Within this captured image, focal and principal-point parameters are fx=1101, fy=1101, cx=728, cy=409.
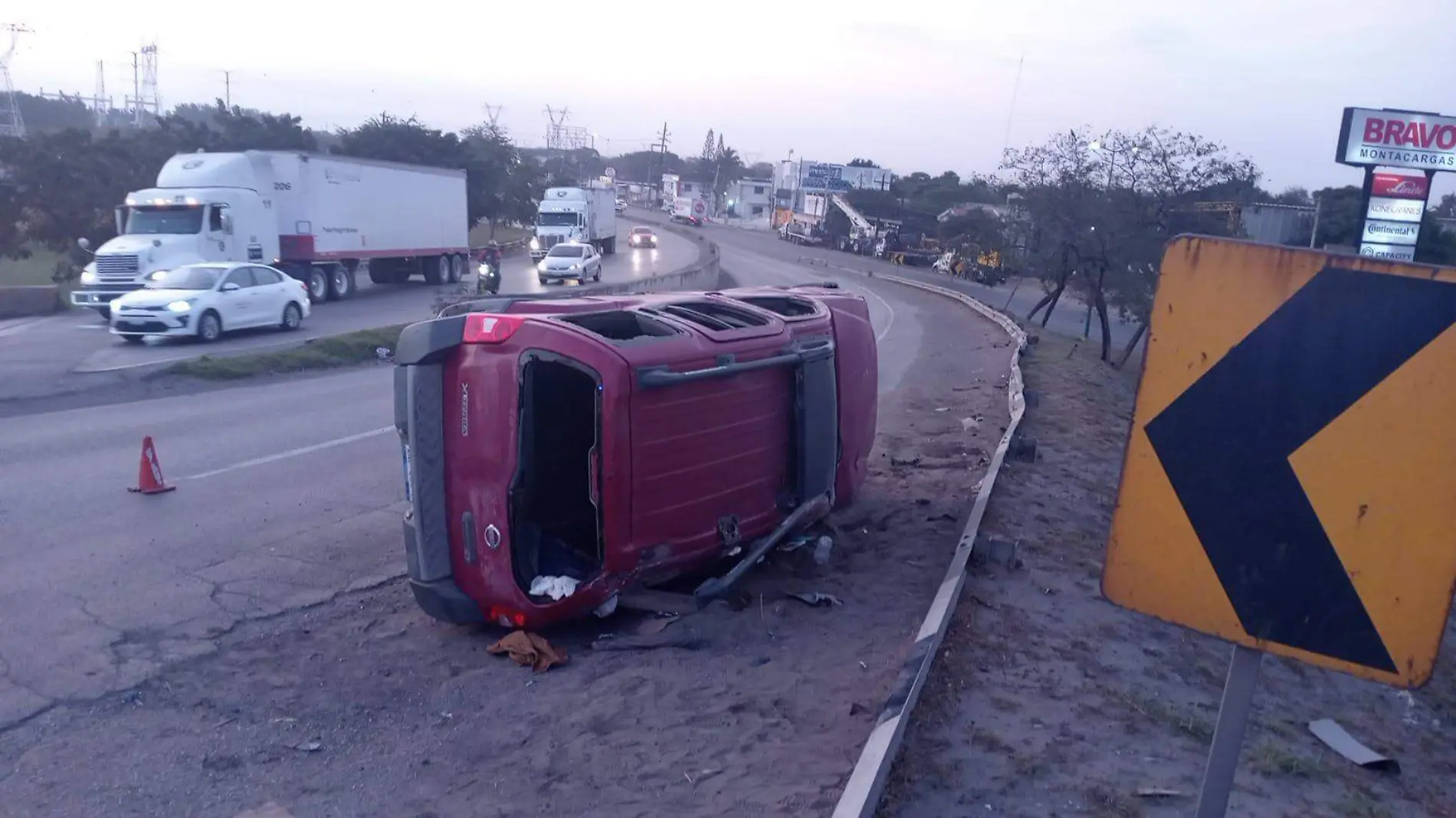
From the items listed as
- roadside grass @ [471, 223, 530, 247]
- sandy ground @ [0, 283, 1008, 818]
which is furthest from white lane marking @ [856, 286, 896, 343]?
roadside grass @ [471, 223, 530, 247]

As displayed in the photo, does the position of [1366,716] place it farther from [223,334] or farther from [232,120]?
[232,120]

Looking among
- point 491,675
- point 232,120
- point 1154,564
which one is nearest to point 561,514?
point 491,675

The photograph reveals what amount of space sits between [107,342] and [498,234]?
5547 centimetres

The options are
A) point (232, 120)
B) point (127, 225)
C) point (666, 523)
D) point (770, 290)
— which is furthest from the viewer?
point (232, 120)

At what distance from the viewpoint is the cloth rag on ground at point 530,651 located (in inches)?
264

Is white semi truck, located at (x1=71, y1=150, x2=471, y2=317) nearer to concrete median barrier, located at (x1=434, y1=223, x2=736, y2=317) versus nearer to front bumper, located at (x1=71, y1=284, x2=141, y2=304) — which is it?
front bumper, located at (x1=71, y1=284, x2=141, y2=304)

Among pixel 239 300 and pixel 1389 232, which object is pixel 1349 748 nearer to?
pixel 239 300

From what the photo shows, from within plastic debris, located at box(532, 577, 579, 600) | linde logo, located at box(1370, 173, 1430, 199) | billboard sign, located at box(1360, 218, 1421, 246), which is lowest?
plastic debris, located at box(532, 577, 579, 600)

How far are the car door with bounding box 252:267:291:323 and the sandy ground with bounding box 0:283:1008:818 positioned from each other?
17.1 m

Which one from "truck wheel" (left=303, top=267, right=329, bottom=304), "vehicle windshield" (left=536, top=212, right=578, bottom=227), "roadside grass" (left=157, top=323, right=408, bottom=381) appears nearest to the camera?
"roadside grass" (left=157, top=323, right=408, bottom=381)

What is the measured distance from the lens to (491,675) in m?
6.60

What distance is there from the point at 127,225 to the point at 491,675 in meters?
26.1

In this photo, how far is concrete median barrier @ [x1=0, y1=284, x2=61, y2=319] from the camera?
26.4m

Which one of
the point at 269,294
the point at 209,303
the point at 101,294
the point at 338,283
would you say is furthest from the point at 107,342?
the point at 338,283
